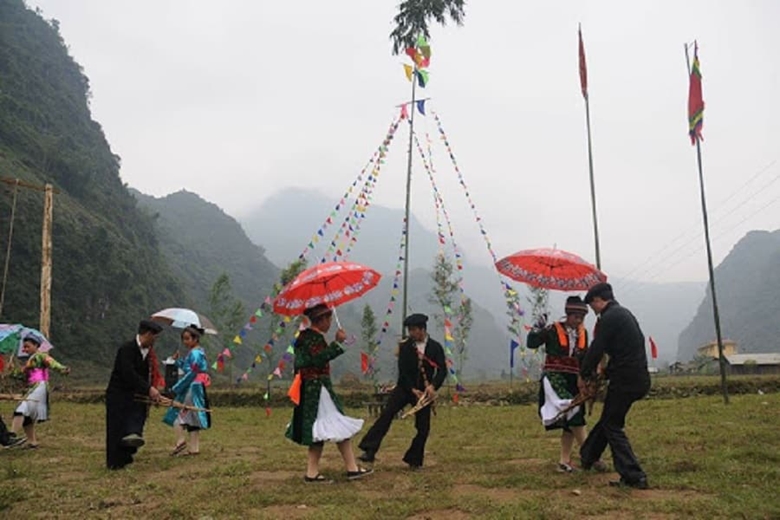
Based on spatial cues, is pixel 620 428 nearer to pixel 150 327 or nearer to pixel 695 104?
pixel 150 327

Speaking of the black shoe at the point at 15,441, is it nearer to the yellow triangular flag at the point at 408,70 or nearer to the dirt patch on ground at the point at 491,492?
the dirt patch on ground at the point at 491,492

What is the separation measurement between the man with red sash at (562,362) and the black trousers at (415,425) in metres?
1.43

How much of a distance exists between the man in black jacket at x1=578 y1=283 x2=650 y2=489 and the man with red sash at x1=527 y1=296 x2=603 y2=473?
54 cm

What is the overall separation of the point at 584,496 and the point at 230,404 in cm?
2248

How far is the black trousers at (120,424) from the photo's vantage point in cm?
785

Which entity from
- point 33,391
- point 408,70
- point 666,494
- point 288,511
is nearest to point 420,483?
point 288,511

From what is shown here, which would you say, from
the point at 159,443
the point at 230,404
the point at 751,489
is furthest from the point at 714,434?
the point at 230,404

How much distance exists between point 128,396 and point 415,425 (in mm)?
3859

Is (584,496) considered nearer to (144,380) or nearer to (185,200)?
(144,380)

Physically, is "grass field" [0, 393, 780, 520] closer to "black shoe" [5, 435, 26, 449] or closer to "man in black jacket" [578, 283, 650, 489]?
"black shoe" [5, 435, 26, 449]

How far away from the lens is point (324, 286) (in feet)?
23.2

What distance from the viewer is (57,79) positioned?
81.5 meters

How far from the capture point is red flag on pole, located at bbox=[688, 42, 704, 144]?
17.6m

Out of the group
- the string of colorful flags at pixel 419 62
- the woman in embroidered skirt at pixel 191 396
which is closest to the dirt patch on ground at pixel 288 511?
the woman in embroidered skirt at pixel 191 396
